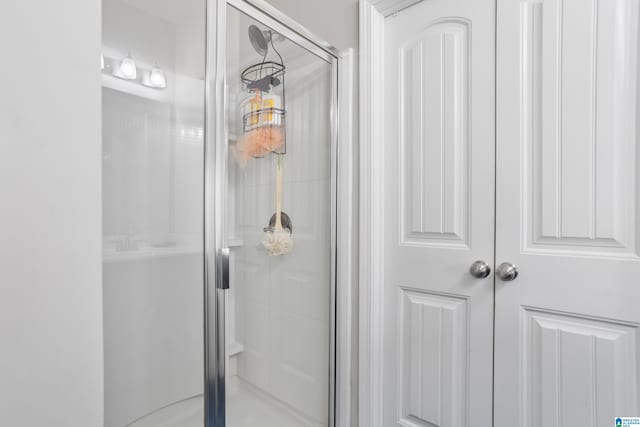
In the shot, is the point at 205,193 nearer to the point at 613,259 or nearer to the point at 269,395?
the point at 269,395

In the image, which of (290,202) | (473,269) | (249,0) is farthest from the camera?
(290,202)

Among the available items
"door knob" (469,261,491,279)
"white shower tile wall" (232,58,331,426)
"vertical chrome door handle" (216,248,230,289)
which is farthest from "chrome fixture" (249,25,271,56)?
"door knob" (469,261,491,279)

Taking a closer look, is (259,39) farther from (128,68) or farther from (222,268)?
(222,268)

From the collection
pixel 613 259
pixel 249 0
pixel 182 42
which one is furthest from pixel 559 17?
pixel 182 42

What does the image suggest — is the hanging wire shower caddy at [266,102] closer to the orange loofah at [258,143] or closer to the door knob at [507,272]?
the orange loofah at [258,143]

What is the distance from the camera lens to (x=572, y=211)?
3.16 feet

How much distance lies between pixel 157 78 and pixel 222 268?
20.6 inches

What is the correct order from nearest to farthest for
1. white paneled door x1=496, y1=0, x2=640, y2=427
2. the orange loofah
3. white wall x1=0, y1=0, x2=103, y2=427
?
white wall x1=0, y1=0, x2=103, y2=427, white paneled door x1=496, y1=0, x2=640, y2=427, the orange loofah

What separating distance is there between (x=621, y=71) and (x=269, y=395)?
1.43 meters

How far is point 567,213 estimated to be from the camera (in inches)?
38.2

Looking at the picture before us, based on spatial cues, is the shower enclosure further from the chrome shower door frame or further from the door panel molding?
the door panel molding

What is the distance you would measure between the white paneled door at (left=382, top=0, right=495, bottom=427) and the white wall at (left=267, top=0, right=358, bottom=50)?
15cm

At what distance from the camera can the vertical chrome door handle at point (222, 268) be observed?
94cm

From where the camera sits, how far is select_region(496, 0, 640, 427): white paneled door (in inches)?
35.4
